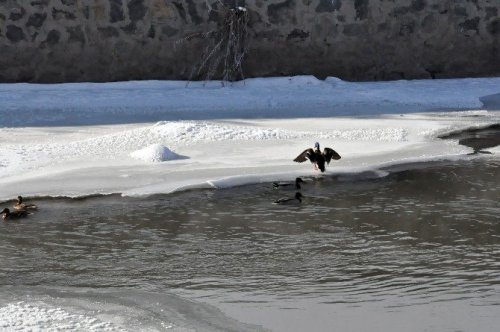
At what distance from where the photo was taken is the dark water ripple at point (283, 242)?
627 centimetres

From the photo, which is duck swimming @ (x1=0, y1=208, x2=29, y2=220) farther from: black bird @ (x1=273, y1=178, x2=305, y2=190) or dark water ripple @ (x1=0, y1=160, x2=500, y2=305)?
black bird @ (x1=273, y1=178, x2=305, y2=190)

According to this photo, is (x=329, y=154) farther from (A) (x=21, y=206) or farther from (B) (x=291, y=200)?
(A) (x=21, y=206)

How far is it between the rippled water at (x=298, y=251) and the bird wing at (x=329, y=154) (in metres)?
0.33

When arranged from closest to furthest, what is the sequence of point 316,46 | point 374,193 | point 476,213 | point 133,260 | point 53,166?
point 133,260
point 476,213
point 374,193
point 53,166
point 316,46

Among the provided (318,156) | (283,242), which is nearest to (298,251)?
(283,242)

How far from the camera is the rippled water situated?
5840 millimetres

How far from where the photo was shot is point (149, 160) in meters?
9.80

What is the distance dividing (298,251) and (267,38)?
27.0 feet

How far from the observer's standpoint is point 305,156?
959cm

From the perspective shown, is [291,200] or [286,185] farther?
[286,185]

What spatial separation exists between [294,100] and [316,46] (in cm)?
151

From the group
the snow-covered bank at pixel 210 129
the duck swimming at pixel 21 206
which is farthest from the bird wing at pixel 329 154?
the duck swimming at pixel 21 206

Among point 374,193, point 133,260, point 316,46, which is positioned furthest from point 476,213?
point 316,46

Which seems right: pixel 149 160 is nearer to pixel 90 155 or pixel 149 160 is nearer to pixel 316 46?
pixel 90 155
